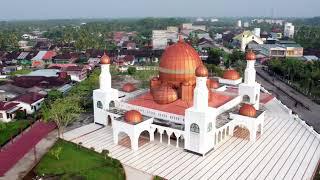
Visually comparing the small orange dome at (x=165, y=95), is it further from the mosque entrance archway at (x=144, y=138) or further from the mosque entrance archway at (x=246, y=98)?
the mosque entrance archway at (x=246, y=98)

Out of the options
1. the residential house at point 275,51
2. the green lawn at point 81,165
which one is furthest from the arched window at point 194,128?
the residential house at point 275,51

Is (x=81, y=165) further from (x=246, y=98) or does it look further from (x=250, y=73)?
(x=250, y=73)

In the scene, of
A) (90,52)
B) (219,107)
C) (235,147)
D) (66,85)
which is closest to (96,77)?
(66,85)

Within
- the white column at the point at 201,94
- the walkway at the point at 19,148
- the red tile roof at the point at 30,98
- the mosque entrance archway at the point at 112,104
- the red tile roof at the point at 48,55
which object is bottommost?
the walkway at the point at 19,148

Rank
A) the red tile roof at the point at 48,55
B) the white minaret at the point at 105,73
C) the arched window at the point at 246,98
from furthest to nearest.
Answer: the red tile roof at the point at 48,55 → the arched window at the point at 246,98 → the white minaret at the point at 105,73

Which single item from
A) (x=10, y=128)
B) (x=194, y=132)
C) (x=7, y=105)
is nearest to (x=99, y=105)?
(x=10, y=128)

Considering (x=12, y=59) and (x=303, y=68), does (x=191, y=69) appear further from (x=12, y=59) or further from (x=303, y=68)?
(x=12, y=59)

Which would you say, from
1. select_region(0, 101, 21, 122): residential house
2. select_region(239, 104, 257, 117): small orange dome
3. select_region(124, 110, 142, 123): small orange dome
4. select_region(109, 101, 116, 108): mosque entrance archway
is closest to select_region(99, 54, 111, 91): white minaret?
select_region(109, 101, 116, 108): mosque entrance archway
